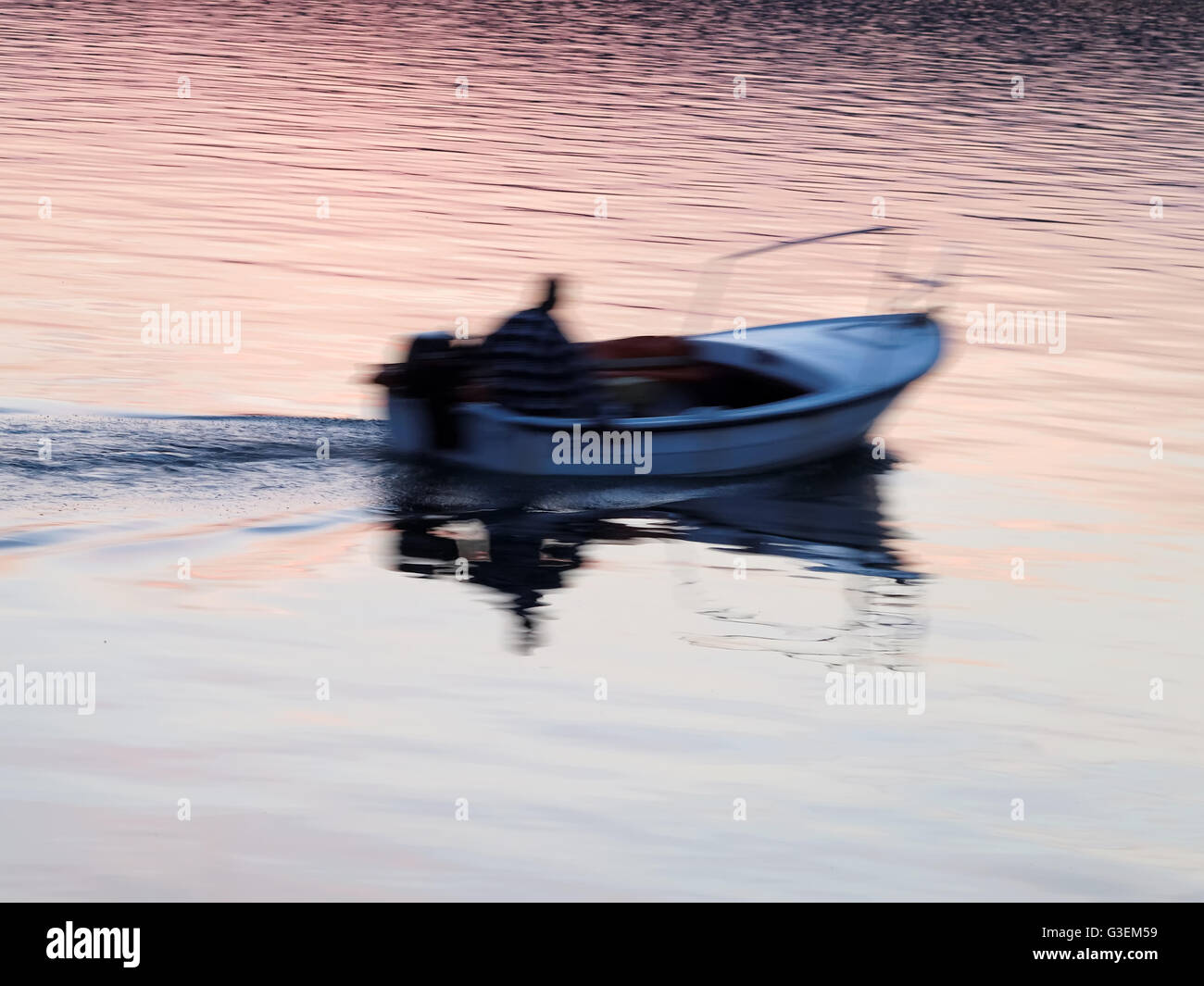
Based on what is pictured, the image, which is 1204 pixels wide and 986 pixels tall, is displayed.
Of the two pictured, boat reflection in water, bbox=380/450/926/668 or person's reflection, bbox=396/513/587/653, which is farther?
person's reflection, bbox=396/513/587/653

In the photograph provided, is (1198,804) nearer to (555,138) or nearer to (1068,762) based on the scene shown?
(1068,762)

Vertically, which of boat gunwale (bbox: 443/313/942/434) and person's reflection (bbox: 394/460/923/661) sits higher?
boat gunwale (bbox: 443/313/942/434)

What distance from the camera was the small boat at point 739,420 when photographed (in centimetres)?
1098

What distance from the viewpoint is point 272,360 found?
1450cm

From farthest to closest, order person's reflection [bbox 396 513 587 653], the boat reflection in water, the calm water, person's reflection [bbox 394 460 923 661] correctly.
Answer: person's reflection [bbox 396 513 587 653], person's reflection [bbox 394 460 923 661], the boat reflection in water, the calm water

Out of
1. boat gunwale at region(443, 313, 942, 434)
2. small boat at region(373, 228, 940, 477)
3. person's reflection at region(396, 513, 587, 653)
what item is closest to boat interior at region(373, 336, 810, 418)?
small boat at region(373, 228, 940, 477)

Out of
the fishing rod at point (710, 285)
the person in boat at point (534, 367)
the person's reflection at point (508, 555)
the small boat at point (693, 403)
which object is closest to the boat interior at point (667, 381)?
the small boat at point (693, 403)

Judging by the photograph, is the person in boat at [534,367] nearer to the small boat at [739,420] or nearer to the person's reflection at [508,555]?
the small boat at [739,420]

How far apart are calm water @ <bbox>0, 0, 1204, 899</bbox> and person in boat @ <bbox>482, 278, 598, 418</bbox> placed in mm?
573

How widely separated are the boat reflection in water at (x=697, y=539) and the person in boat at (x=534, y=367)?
1.78 feet

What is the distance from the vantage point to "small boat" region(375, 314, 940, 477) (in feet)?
36.0

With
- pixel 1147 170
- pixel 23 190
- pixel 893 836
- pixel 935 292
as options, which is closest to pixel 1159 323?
pixel 935 292

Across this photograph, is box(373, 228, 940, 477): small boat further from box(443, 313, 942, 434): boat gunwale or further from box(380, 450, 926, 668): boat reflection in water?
box(380, 450, 926, 668): boat reflection in water

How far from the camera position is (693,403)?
12773 millimetres
